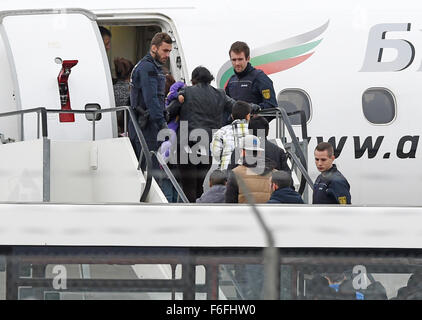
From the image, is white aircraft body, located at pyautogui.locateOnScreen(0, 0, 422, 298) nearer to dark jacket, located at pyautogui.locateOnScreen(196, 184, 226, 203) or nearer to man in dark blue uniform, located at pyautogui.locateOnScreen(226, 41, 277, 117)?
man in dark blue uniform, located at pyautogui.locateOnScreen(226, 41, 277, 117)

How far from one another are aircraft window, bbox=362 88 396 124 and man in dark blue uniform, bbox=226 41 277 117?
205 centimetres

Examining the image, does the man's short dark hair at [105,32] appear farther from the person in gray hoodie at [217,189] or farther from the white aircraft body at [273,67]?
the person in gray hoodie at [217,189]

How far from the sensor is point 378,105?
11328 millimetres

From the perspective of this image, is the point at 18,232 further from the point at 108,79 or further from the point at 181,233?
the point at 108,79

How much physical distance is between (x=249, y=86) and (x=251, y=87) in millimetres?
22

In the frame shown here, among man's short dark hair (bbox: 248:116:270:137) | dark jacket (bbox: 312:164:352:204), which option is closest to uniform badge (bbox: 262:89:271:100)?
man's short dark hair (bbox: 248:116:270:137)

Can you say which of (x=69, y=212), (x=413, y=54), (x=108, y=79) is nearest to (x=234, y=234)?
(x=69, y=212)

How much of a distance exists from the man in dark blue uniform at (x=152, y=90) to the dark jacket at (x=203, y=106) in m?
0.36

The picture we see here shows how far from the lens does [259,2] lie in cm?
1148

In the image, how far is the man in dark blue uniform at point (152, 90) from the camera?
9.14 meters

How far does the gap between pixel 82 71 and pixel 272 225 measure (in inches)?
281

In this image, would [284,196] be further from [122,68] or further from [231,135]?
[122,68]

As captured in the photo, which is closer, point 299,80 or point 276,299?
point 276,299

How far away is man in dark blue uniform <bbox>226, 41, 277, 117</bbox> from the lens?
31.0 ft
